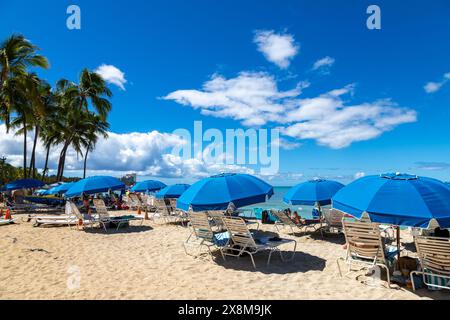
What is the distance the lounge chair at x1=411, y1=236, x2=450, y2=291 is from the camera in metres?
4.12

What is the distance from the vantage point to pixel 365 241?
479 centimetres

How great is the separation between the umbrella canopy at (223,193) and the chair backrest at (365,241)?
189 cm

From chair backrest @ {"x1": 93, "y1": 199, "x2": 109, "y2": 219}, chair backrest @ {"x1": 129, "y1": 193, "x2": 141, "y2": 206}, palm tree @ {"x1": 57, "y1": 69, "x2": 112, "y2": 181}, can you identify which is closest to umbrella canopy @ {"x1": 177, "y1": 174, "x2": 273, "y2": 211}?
chair backrest @ {"x1": 93, "y1": 199, "x2": 109, "y2": 219}

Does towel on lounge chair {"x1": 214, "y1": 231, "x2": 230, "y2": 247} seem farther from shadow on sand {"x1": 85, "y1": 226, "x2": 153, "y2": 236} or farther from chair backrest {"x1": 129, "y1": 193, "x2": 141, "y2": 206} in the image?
chair backrest {"x1": 129, "y1": 193, "x2": 141, "y2": 206}

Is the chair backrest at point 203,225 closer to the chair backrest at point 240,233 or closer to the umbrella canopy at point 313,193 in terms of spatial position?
the chair backrest at point 240,233

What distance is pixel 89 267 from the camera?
6078 mm

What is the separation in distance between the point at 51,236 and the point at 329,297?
28.6 feet

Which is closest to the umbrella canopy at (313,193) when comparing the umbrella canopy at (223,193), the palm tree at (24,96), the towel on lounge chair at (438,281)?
the umbrella canopy at (223,193)

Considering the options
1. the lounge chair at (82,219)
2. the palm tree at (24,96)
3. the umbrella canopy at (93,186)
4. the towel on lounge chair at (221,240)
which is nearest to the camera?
the towel on lounge chair at (221,240)

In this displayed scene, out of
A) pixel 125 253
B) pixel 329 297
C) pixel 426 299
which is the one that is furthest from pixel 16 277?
pixel 426 299

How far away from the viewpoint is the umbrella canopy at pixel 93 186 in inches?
427

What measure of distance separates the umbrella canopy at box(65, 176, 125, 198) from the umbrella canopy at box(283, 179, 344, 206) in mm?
6633

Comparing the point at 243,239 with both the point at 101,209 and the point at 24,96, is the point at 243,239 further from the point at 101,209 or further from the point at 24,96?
the point at 24,96

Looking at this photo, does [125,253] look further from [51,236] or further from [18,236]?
[18,236]
